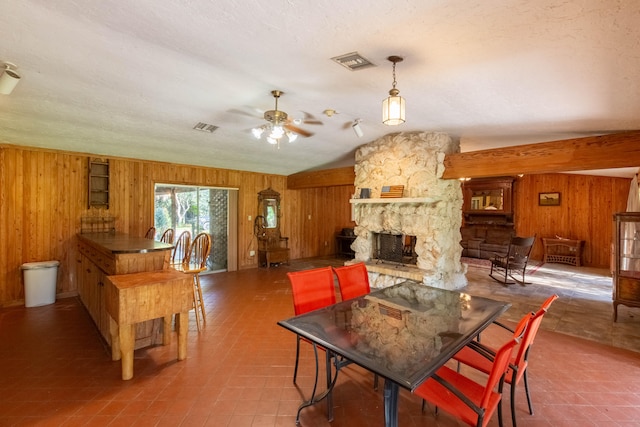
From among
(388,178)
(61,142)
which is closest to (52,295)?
(61,142)

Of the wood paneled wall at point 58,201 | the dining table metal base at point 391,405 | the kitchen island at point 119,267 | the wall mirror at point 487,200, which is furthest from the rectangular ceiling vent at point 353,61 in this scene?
the wall mirror at point 487,200

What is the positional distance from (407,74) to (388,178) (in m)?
2.62

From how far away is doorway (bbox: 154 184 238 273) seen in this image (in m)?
6.53

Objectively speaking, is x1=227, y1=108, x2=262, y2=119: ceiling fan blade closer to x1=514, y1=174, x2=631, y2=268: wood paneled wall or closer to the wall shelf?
the wall shelf

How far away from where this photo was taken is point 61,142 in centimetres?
415

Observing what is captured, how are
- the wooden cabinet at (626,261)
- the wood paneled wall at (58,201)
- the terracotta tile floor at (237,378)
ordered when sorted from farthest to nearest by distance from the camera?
the wood paneled wall at (58,201) → the wooden cabinet at (626,261) → the terracotta tile floor at (237,378)

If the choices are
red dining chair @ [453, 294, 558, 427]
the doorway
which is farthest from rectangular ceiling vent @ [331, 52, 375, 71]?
the doorway

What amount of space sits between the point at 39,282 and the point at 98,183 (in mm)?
1689

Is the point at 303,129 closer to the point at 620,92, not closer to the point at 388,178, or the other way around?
the point at 388,178

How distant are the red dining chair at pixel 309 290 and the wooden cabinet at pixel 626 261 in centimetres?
382

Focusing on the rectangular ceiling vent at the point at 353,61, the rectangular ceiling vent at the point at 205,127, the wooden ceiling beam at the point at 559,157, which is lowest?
the wooden ceiling beam at the point at 559,157

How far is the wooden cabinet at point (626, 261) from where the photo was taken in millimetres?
3451

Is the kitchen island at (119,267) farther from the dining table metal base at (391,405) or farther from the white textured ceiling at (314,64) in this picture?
the dining table metal base at (391,405)

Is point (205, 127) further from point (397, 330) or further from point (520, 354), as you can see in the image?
point (520, 354)
